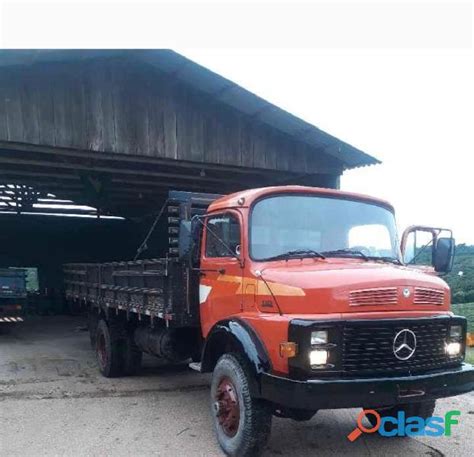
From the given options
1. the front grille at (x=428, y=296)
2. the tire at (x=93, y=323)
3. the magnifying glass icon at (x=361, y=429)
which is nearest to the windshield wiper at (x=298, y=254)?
the front grille at (x=428, y=296)

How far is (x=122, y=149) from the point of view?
966 centimetres

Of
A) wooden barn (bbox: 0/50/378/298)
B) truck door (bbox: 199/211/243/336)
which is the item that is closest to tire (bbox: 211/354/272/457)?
truck door (bbox: 199/211/243/336)

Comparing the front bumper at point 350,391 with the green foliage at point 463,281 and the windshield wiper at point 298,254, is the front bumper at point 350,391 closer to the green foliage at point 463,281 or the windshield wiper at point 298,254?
the windshield wiper at point 298,254

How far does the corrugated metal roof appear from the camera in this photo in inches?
342

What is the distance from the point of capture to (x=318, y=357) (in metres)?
3.92

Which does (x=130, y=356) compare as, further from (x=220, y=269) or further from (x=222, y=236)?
(x=222, y=236)

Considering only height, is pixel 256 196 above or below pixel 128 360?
above

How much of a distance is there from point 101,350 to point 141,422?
2.84 metres

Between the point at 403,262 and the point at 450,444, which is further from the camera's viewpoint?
the point at 403,262

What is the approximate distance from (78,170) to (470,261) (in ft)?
36.6

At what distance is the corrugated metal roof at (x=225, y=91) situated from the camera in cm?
870

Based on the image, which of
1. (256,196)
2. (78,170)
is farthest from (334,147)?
(256,196)

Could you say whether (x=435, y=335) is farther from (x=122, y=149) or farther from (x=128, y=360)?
(x=122, y=149)

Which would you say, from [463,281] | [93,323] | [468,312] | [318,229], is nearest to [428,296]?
[318,229]
